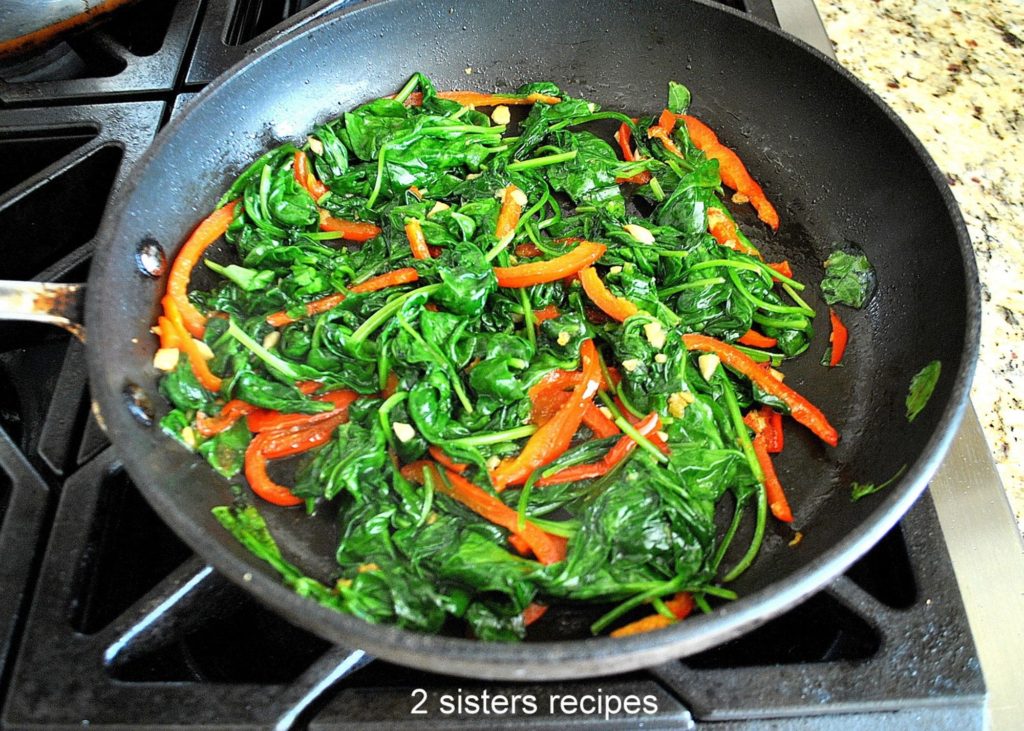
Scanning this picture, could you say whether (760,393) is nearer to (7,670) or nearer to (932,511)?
(932,511)

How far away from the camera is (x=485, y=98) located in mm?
2402

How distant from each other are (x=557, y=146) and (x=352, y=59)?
0.70 metres

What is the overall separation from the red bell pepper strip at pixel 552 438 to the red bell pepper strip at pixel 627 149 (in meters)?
0.76

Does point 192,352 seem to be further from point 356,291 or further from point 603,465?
point 603,465

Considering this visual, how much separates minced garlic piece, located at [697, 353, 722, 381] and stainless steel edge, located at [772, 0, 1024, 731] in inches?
22.3

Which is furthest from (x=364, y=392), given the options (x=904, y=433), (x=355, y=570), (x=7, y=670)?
(x=904, y=433)

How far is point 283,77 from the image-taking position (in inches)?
86.3

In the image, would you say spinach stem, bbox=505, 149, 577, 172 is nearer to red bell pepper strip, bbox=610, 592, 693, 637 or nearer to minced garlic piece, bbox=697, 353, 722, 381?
minced garlic piece, bbox=697, 353, 722, 381

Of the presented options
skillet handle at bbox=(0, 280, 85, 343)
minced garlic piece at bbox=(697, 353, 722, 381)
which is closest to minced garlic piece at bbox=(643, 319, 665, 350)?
minced garlic piece at bbox=(697, 353, 722, 381)

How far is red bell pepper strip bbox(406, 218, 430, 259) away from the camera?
79.0 inches

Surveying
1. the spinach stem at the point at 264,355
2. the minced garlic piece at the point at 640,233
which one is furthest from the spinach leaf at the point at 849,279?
the spinach stem at the point at 264,355

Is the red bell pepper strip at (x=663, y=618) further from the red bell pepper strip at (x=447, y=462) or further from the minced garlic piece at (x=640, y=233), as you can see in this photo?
the minced garlic piece at (x=640, y=233)

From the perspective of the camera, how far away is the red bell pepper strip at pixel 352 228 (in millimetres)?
2156

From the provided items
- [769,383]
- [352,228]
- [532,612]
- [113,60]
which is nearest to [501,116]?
[352,228]
